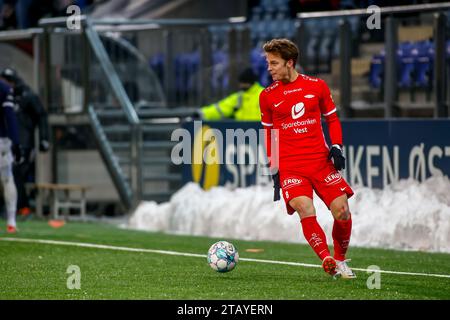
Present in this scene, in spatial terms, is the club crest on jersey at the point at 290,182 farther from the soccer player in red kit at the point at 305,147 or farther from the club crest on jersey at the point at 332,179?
the club crest on jersey at the point at 332,179

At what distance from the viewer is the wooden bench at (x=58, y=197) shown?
22.1 meters

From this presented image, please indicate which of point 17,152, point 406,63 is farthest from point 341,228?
point 17,152

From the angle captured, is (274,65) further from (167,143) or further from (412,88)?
(167,143)

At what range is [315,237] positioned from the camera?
37.8ft

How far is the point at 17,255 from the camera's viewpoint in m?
14.6

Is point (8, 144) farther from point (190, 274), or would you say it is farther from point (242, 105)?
point (190, 274)

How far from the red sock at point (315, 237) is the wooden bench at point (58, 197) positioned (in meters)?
10.8

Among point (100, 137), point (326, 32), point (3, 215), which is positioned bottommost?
point (3, 215)

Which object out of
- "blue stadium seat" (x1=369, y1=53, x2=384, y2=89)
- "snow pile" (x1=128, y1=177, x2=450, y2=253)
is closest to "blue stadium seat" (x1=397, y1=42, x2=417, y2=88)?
"blue stadium seat" (x1=369, y1=53, x2=384, y2=89)

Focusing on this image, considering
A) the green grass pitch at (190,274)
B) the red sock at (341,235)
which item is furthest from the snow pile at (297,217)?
the red sock at (341,235)

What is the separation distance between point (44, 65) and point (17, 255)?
9368 millimetres

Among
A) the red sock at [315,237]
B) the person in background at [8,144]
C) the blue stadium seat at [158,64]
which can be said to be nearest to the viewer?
the red sock at [315,237]

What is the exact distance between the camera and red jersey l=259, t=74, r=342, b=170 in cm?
1175
